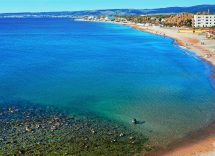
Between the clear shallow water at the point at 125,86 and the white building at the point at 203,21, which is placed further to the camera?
the white building at the point at 203,21

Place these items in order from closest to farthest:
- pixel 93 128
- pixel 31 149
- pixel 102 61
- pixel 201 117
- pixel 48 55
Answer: pixel 31 149 < pixel 93 128 < pixel 201 117 < pixel 102 61 < pixel 48 55

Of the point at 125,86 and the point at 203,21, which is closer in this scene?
the point at 125,86

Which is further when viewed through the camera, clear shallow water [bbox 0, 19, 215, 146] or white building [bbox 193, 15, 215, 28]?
white building [bbox 193, 15, 215, 28]

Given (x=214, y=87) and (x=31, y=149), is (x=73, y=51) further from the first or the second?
(x=31, y=149)

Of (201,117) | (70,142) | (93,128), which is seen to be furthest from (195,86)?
(70,142)
